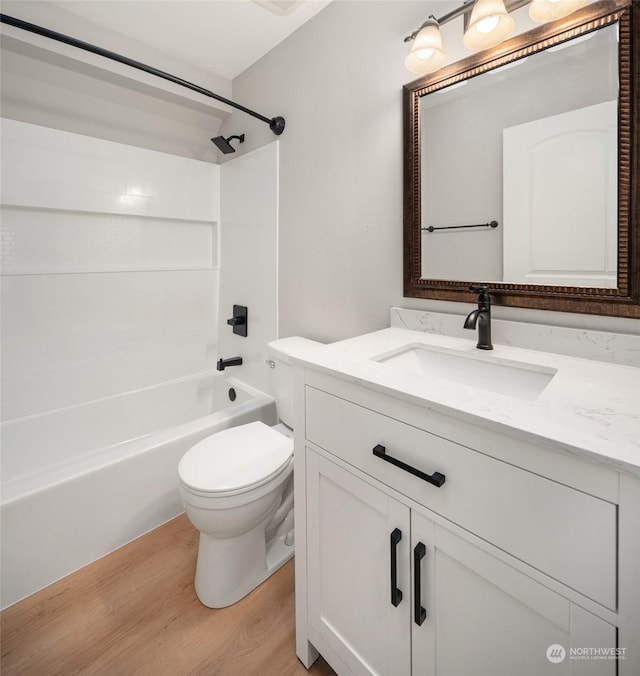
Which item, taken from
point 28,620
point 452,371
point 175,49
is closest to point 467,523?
point 452,371

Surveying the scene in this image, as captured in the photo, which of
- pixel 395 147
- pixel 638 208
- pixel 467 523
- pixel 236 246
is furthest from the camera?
pixel 236 246

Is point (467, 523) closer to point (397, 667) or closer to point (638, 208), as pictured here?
point (397, 667)

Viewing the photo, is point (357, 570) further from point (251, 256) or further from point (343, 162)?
point (251, 256)

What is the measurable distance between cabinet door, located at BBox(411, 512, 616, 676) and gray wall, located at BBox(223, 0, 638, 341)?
2.43ft

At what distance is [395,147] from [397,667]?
1.61 metres

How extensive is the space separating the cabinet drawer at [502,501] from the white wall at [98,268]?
1.81 m

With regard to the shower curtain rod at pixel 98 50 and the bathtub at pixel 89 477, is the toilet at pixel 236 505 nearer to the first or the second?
the bathtub at pixel 89 477

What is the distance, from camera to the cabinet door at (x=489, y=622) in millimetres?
583

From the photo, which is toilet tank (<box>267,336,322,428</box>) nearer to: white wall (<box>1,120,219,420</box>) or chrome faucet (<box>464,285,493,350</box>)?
chrome faucet (<box>464,285,493,350</box>)

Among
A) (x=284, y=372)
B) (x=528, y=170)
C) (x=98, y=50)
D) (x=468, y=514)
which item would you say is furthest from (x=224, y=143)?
(x=468, y=514)

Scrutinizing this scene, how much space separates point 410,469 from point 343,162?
1.37 m

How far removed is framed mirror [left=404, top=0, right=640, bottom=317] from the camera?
37.5 inches

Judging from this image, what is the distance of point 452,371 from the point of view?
3.73ft

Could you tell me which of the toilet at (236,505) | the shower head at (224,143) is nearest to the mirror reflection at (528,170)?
the toilet at (236,505)
